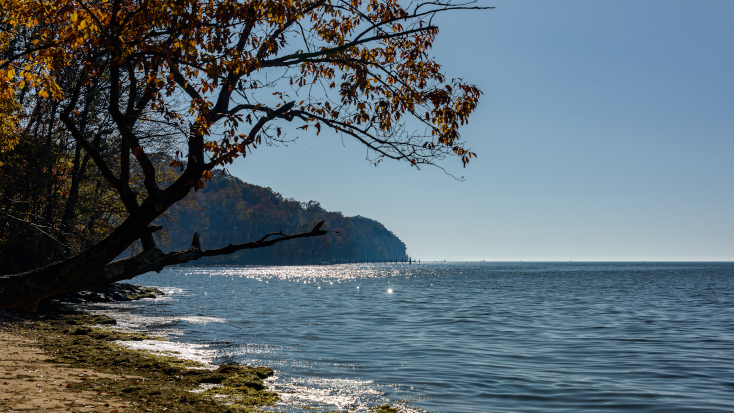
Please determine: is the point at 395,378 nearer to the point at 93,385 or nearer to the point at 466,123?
the point at 93,385

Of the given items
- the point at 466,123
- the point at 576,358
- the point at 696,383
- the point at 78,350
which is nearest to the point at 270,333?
the point at 78,350

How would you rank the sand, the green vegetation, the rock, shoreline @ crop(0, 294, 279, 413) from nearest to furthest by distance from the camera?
1. the sand
2. shoreline @ crop(0, 294, 279, 413)
3. the green vegetation
4. the rock

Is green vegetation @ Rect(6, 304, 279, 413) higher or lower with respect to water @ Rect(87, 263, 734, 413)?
higher

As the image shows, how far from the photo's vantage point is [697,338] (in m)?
22.3

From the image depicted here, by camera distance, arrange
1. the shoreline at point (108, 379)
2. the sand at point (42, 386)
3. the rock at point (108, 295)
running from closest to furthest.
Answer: the sand at point (42, 386) → the shoreline at point (108, 379) → the rock at point (108, 295)

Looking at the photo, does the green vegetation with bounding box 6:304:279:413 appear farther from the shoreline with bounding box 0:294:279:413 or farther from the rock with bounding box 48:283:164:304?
the rock with bounding box 48:283:164:304

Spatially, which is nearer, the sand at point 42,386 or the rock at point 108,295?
the sand at point 42,386

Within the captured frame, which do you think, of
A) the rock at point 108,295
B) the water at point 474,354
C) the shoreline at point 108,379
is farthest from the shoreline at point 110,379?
the rock at point 108,295

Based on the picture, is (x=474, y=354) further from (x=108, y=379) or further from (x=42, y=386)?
(x=42, y=386)

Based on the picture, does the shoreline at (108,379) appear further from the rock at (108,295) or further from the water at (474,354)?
the rock at (108,295)

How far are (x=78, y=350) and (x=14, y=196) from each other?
12319 millimetres

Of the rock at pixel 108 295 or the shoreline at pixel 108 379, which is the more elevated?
the shoreline at pixel 108 379

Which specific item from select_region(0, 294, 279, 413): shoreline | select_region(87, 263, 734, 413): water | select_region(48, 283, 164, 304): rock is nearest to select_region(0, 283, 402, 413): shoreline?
select_region(0, 294, 279, 413): shoreline

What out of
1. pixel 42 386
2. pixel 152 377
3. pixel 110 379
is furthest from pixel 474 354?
pixel 42 386
